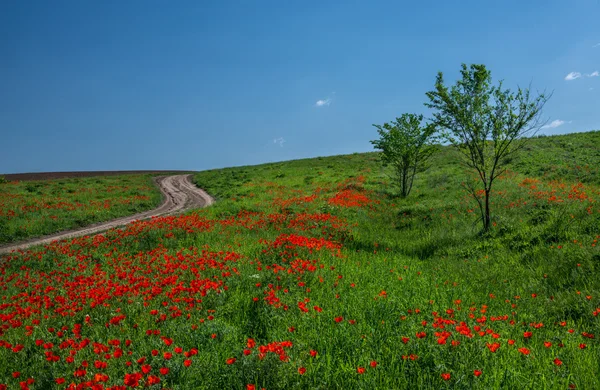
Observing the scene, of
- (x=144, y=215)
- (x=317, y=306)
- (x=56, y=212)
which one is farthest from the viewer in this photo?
(x=144, y=215)

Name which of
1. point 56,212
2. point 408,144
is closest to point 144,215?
point 56,212

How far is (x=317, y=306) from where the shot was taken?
516 centimetres

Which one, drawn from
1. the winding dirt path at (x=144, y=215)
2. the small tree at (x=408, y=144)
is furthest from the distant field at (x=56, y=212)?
the small tree at (x=408, y=144)

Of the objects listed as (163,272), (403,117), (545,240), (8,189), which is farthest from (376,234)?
(8,189)

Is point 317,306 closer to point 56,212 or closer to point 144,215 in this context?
point 144,215

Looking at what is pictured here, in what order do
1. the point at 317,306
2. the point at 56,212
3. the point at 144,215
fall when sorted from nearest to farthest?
the point at 317,306
the point at 56,212
the point at 144,215

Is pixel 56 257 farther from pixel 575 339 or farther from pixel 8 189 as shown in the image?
pixel 8 189

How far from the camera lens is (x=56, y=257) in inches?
420

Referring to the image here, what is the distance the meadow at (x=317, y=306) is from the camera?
144 inches

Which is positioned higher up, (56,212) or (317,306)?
(56,212)

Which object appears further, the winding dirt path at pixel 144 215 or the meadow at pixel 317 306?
the winding dirt path at pixel 144 215

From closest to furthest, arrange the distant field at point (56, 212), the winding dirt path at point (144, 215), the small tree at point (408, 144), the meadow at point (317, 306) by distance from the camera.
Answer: the meadow at point (317, 306) < the winding dirt path at point (144, 215) < the distant field at point (56, 212) < the small tree at point (408, 144)

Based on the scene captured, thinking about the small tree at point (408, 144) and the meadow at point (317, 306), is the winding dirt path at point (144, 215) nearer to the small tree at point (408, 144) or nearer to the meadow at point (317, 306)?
the meadow at point (317, 306)

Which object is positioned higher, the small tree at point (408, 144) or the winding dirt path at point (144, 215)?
the small tree at point (408, 144)
